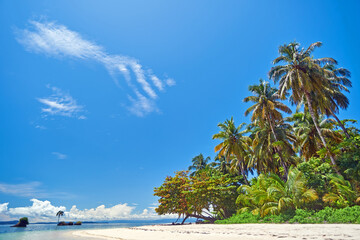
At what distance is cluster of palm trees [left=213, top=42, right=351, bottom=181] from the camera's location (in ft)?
67.6

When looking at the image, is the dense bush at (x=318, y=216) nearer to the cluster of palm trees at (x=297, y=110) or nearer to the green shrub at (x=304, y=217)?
the green shrub at (x=304, y=217)

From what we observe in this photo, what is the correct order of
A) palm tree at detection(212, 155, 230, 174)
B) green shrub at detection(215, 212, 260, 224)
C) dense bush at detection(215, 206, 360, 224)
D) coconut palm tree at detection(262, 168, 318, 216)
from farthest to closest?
1. palm tree at detection(212, 155, 230, 174)
2. green shrub at detection(215, 212, 260, 224)
3. coconut palm tree at detection(262, 168, 318, 216)
4. dense bush at detection(215, 206, 360, 224)

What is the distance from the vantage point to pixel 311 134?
24.4 m

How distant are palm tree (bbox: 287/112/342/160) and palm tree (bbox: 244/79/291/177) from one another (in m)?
2.10

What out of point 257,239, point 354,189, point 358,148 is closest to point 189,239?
point 257,239

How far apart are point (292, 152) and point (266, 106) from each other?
255 inches

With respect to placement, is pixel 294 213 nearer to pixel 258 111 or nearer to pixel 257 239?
pixel 257 239

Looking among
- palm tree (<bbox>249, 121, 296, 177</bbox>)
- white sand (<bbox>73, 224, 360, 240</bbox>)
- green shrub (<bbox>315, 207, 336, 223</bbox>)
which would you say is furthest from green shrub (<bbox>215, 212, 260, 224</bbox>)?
palm tree (<bbox>249, 121, 296, 177</bbox>)

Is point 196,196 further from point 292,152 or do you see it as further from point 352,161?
point 352,161

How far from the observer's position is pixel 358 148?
1717 cm

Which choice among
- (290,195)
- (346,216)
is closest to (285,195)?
(290,195)

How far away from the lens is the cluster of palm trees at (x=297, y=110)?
20.6m

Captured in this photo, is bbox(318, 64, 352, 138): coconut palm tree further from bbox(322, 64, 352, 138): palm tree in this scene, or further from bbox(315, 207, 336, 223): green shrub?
bbox(315, 207, 336, 223): green shrub

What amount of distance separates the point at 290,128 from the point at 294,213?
625 inches
